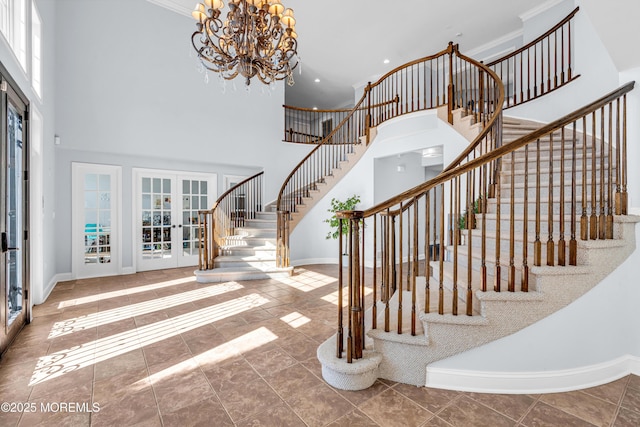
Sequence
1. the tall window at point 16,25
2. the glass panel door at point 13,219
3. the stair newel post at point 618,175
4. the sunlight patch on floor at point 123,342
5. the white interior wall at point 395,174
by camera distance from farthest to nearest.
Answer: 1. the white interior wall at point 395,174
2. the tall window at point 16,25
3. the glass panel door at point 13,219
4. the sunlight patch on floor at point 123,342
5. the stair newel post at point 618,175

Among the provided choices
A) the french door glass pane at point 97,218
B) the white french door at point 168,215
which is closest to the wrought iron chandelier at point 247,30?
the white french door at point 168,215

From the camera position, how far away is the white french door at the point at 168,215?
5.88 m

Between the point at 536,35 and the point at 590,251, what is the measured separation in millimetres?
5820

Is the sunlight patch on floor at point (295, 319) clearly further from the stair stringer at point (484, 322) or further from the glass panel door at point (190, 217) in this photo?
the glass panel door at point (190, 217)

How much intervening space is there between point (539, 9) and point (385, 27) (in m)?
2.89

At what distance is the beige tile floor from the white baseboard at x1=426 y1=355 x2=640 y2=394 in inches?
2.2

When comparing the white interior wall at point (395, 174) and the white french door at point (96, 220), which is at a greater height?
the white interior wall at point (395, 174)

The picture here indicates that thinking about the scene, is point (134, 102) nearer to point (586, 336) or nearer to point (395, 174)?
point (395, 174)

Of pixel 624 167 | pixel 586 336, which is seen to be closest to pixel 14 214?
pixel 586 336

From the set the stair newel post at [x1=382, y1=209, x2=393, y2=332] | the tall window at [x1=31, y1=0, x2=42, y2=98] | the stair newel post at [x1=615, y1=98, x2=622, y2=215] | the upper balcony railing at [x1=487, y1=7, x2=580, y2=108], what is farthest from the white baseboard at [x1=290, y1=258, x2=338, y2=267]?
the stair newel post at [x1=615, y1=98, x2=622, y2=215]

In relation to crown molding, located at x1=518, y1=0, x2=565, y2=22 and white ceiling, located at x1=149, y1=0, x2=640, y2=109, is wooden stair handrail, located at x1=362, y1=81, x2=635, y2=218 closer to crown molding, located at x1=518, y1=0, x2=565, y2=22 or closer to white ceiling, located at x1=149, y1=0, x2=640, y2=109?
white ceiling, located at x1=149, y1=0, x2=640, y2=109

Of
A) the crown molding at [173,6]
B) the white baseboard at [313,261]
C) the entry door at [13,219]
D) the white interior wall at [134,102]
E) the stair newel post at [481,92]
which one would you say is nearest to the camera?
the entry door at [13,219]

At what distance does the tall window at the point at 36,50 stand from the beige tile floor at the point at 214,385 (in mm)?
2861

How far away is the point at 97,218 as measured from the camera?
5441mm
